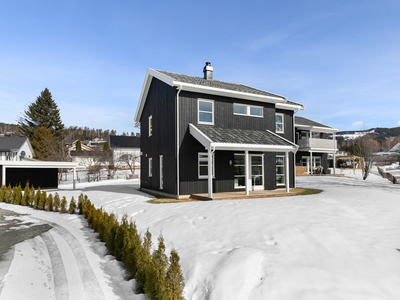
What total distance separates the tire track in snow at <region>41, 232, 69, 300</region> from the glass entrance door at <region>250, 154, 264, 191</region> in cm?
1045

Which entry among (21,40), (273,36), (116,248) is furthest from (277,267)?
(21,40)

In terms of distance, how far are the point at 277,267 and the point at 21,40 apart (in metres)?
14.3

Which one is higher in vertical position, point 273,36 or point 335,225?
point 273,36

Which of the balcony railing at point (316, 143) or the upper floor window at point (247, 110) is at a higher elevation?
the upper floor window at point (247, 110)

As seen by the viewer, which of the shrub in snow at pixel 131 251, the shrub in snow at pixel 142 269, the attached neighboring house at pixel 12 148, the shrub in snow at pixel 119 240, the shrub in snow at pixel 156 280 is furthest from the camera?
the attached neighboring house at pixel 12 148

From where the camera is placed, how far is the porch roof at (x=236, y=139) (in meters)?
11.8

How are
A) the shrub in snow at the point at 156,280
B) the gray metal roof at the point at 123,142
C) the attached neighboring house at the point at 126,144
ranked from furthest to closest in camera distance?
the gray metal roof at the point at 123,142 → the attached neighboring house at the point at 126,144 → the shrub in snow at the point at 156,280

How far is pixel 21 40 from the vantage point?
1212 centimetres

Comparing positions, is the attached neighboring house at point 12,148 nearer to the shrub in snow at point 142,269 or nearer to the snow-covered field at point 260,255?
the snow-covered field at point 260,255

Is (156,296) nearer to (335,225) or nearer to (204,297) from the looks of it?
(204,297)

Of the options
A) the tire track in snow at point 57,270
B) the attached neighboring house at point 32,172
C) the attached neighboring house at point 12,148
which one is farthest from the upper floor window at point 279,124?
the attached neighboring house at point 12,148

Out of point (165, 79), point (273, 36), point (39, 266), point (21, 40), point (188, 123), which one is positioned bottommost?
point (39, 266)

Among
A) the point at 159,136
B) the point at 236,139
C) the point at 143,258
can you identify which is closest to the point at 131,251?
the point at 143,258

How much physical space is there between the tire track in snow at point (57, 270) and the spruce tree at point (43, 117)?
42347mm
